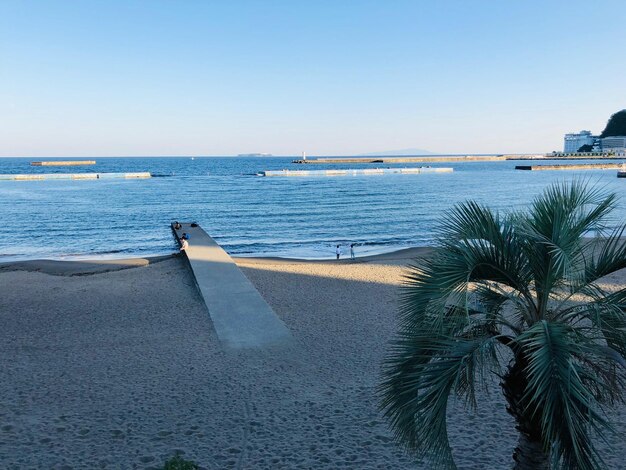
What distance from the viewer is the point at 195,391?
343 inches

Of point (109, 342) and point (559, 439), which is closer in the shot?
point (559, 439)

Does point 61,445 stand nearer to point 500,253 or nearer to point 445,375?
point 445,375

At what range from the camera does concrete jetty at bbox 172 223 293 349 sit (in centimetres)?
1111

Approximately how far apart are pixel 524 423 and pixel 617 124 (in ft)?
745

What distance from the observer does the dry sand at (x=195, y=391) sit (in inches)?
268

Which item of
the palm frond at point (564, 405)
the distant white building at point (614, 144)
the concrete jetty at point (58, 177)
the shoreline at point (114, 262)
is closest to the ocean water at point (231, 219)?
the shoreline at point (114, 262)

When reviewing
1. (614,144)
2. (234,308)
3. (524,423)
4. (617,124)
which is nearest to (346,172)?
(234,308)

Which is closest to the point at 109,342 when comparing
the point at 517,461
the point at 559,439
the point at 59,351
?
the point at 59,351

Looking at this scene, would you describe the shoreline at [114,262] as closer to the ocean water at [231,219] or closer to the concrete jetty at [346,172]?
the ocean water at [231,219]

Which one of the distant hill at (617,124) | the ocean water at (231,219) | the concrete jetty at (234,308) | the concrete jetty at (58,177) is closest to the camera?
the concrete jetty at (234,308)

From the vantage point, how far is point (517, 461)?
4.66m

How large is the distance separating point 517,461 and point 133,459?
4.74 meters

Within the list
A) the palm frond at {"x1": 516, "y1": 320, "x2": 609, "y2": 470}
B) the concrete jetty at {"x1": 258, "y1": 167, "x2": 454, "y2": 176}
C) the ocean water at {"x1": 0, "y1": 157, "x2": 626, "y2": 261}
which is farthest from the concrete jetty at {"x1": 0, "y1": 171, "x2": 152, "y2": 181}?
the palm frond at {"x1": 516, "y1": 320, "x2": 609, "y2": 470}

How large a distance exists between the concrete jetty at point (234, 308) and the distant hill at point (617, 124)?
215 meters
